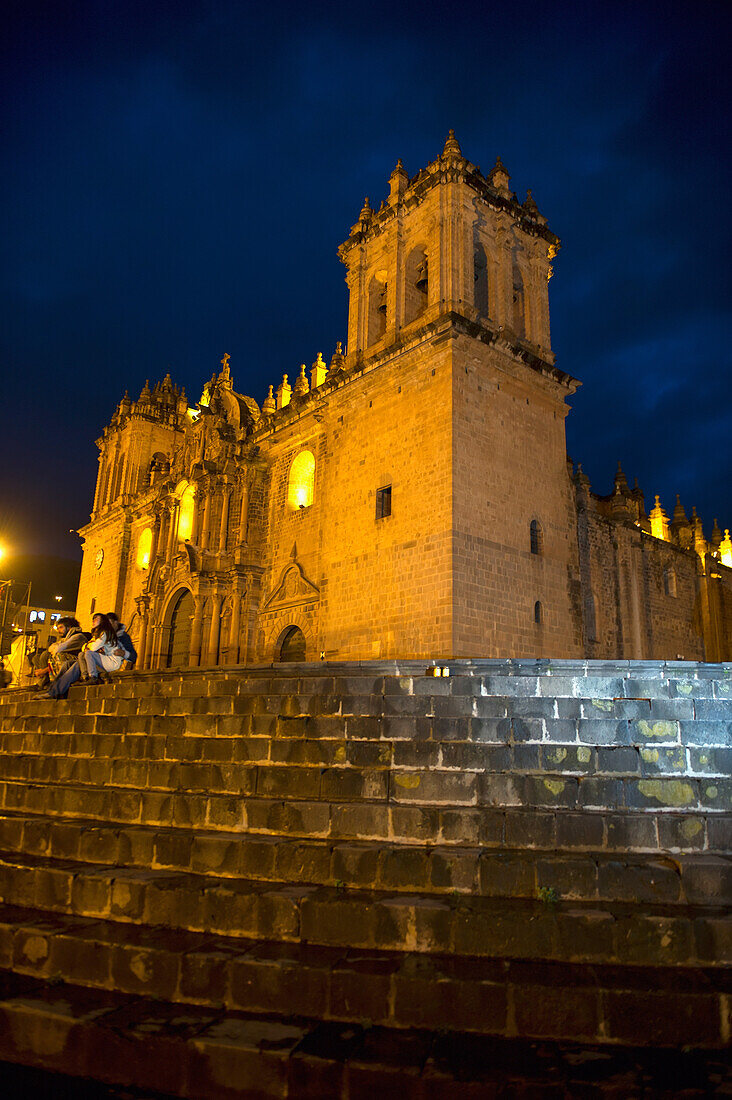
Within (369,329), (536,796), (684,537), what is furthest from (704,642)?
(536,796)

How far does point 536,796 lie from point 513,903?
122 cm

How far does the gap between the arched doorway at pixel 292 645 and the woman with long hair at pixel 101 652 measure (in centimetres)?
949

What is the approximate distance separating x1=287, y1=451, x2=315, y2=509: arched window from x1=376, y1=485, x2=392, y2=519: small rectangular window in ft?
15.8

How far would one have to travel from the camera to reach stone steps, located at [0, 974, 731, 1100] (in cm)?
369

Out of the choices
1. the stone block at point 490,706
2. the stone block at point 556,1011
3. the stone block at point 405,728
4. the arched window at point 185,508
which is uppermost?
the arched window at point 185,508

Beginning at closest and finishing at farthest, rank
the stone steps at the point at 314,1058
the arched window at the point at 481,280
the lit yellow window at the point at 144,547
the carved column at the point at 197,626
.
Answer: the stone steps at the point at 314,1058 → the arched window at the point at 481,280 → the carved column at the point at 197,626 → the lit yellow window at the point at 144,547

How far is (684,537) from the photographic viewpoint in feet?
105

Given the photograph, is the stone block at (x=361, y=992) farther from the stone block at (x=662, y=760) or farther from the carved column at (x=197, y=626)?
the carved column at (x=197, y=626)

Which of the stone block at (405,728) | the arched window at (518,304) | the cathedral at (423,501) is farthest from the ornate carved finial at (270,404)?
the stone block at (405,728)

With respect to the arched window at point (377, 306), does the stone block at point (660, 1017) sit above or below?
below

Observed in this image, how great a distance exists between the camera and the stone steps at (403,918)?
4617 mm

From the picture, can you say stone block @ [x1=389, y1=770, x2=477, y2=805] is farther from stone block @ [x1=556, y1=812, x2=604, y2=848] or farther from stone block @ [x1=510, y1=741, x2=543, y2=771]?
stone block @ [x1=556, y1=812, x2=604, y2=848]

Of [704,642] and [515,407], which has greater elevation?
[515,407]

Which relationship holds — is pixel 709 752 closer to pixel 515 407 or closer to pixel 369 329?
pixel 515 407
